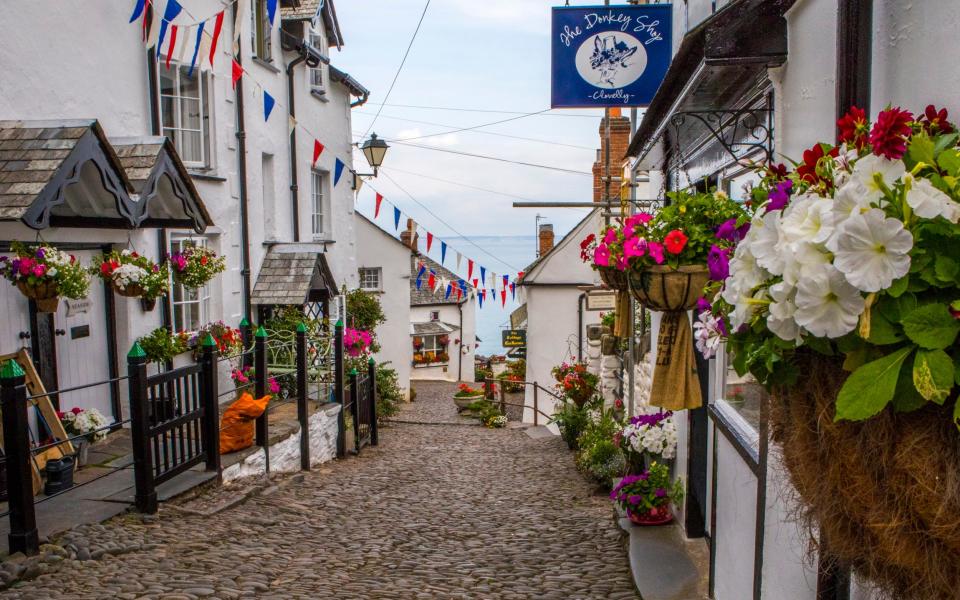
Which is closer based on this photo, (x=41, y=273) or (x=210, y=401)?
(x=41, y=273)

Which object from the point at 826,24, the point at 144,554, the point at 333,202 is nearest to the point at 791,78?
the point at 826,24

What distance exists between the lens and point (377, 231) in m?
29.8

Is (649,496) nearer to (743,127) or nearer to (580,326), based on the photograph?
(743,127)

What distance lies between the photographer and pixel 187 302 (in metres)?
10.8

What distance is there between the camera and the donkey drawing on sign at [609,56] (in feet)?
26.3

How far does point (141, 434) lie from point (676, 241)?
15.5 ft

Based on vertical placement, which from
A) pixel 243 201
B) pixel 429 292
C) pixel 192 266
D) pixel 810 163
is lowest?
pixel 429 292

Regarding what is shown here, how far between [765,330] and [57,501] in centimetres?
643

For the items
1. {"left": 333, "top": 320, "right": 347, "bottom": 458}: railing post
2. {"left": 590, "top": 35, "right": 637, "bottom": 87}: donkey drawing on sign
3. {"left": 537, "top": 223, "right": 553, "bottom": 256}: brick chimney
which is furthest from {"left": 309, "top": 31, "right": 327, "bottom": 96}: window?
{"left": 537, "top": 223, "right": 553, "bottom": 256}: brick chimney

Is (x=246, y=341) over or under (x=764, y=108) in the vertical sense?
under

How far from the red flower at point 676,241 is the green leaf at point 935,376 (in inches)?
107

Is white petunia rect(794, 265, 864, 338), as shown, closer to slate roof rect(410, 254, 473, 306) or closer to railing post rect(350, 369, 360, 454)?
railing post rect(350, 369, 360, 454)

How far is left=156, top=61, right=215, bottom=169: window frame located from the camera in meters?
Result: 10.5

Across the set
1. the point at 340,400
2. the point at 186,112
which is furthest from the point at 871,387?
the point at 186,112
